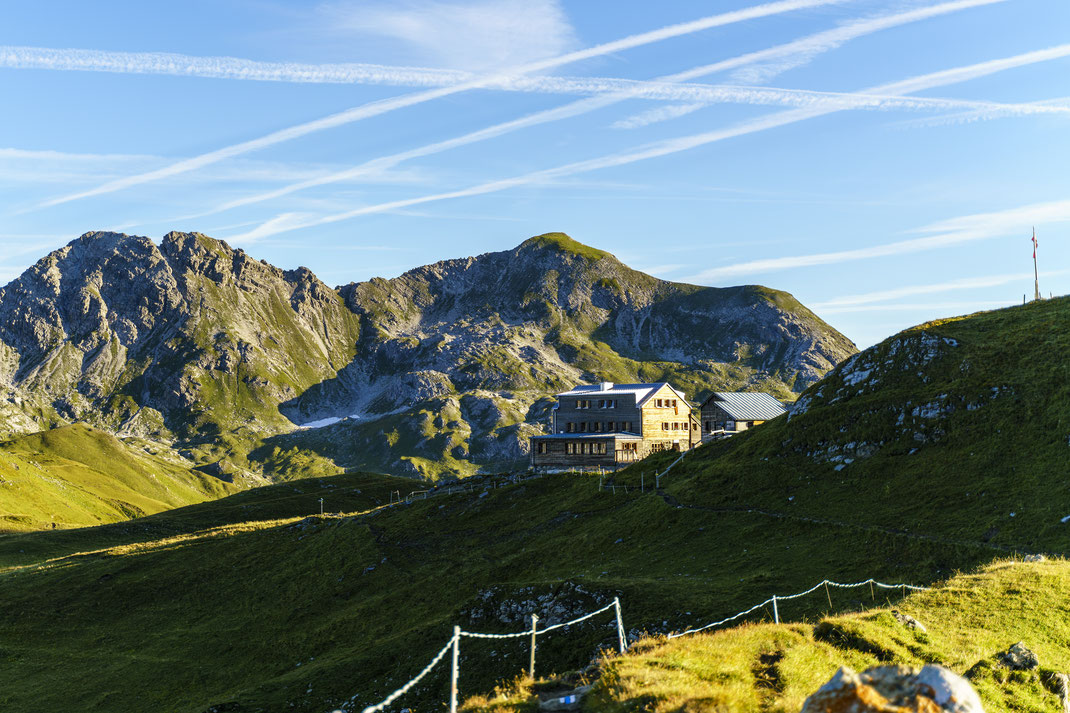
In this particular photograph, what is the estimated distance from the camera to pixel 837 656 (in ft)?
69.1

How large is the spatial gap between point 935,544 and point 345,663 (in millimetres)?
36861

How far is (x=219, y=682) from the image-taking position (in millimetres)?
53281

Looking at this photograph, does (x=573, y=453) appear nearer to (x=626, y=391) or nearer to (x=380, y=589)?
(x=626, y=391)

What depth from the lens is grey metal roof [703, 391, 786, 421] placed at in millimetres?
117375

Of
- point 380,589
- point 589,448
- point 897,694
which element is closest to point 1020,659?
point 897,694

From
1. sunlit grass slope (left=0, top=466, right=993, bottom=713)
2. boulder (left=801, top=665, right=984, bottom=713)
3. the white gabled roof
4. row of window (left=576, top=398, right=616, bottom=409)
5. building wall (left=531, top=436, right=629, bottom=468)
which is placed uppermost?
the white gabled roof

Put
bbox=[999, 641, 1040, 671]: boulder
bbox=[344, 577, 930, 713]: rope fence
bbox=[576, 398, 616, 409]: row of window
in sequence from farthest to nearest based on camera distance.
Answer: bbox=[576, 398, 616, 409]: row of window → bbox=[999, 641, 1040, 671]: boulder → bbox=[344, 577, 930, 713]: rope fence

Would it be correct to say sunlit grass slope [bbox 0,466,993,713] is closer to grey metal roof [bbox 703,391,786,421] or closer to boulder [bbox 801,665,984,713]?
boulder [bbox 801,665,984,713]

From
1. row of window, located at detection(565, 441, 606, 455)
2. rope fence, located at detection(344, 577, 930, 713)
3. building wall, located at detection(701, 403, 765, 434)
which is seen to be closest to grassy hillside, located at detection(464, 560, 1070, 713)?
rope fence, located at detection(344, 577, 930, 713)

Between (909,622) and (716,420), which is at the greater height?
(716,420)

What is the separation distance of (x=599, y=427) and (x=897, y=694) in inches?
4272

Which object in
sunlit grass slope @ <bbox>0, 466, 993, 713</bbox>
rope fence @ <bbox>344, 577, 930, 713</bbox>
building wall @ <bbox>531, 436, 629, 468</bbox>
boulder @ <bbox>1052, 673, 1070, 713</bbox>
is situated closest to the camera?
rope fence @ <bbox>344, 577, 930, 713</bbox>

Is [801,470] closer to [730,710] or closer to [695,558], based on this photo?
[695,558]

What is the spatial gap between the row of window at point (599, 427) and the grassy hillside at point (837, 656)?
297 feet
